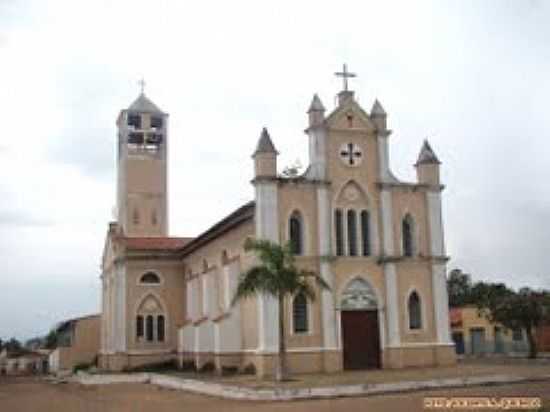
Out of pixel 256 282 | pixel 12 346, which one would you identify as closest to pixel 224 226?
pixel 256 282

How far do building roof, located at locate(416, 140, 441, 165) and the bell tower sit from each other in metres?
26.2

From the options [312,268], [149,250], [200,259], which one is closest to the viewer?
[312,268]

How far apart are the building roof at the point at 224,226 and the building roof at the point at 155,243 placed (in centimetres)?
204

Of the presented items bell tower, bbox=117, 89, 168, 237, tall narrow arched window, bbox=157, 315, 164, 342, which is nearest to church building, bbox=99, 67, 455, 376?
tall narrow arched window, bbox=157, 315, 164, 342

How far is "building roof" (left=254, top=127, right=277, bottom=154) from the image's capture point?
36375 millimetres

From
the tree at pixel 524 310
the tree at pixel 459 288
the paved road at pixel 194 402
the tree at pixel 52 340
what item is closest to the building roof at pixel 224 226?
the paved road at pixel 194 402

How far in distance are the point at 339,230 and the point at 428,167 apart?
6164mm

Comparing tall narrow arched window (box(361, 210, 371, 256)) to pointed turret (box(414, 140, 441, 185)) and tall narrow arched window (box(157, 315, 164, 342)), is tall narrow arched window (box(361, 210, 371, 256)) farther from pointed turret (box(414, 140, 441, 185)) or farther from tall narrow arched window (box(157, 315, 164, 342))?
tall narrow arched window (box(157, 315, 164, 342))

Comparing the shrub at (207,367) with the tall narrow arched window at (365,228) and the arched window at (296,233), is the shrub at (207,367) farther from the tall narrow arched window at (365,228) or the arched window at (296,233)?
the tall narrow arched window at (365,228)

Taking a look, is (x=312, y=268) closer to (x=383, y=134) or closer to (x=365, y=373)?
(x=365, y=373)

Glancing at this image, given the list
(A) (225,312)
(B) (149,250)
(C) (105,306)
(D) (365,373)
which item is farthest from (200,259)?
(D) (365,373)

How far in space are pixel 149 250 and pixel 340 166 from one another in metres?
17.7

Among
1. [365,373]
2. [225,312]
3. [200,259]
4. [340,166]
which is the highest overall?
[340,166]

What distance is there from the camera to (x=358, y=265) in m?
37.6
